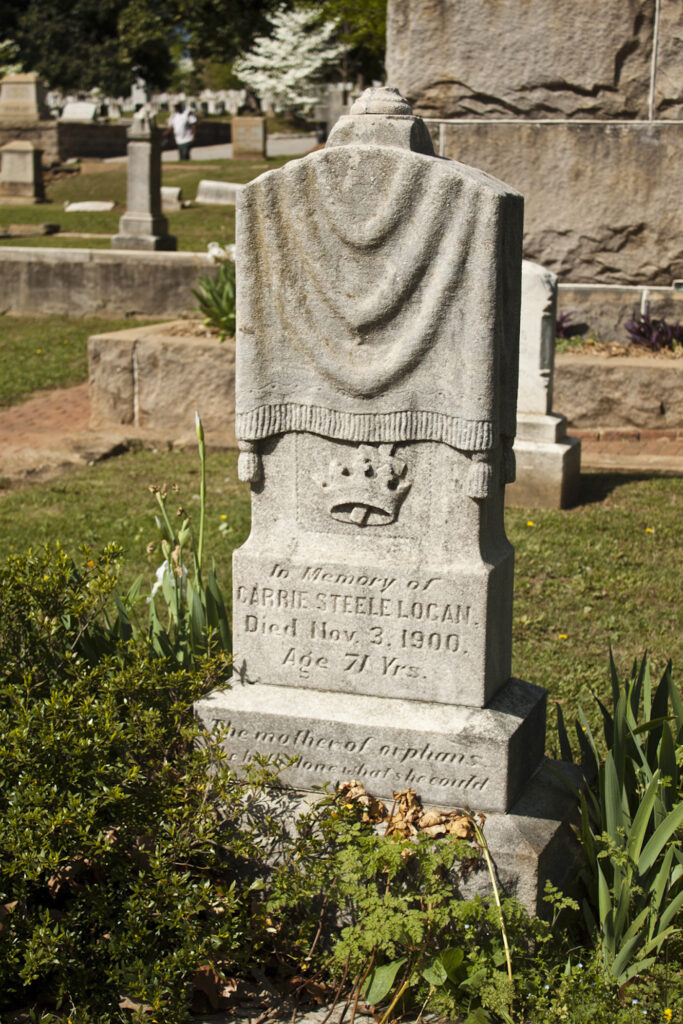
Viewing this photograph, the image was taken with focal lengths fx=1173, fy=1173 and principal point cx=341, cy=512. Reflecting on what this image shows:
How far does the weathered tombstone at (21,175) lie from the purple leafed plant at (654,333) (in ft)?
58.7

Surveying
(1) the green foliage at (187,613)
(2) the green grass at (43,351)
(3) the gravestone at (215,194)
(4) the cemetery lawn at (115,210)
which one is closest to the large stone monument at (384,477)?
(1) the green foliage at (187,613)

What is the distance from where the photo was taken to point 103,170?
1074 inches

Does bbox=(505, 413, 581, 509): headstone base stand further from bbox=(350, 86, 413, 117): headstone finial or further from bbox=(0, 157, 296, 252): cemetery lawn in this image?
bbox=(0, 157, 296, 252): cemetery lawn

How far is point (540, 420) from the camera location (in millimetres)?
7324

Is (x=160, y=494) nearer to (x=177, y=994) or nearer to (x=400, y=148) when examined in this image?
(x=400, y=148)

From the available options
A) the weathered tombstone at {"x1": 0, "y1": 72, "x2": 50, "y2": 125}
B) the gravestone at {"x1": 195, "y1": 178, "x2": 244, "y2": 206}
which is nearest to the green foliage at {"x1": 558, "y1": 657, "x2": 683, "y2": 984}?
the gravestone at {"x1": 195, "y1": 178, "x2": 244, "y2": 206}

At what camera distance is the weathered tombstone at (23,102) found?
2908 cm

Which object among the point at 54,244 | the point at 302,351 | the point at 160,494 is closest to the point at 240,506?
the point at 160,494

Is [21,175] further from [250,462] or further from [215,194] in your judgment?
[250,462]

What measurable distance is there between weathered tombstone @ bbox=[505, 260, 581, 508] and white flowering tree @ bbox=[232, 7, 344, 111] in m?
38.5

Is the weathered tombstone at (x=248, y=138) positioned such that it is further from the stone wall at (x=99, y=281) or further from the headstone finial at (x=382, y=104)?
the headstone finial at (x=382, y=104)

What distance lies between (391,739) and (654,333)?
251 inches

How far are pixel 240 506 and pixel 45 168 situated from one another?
76.4 ft

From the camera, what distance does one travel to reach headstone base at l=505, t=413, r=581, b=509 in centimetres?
715
